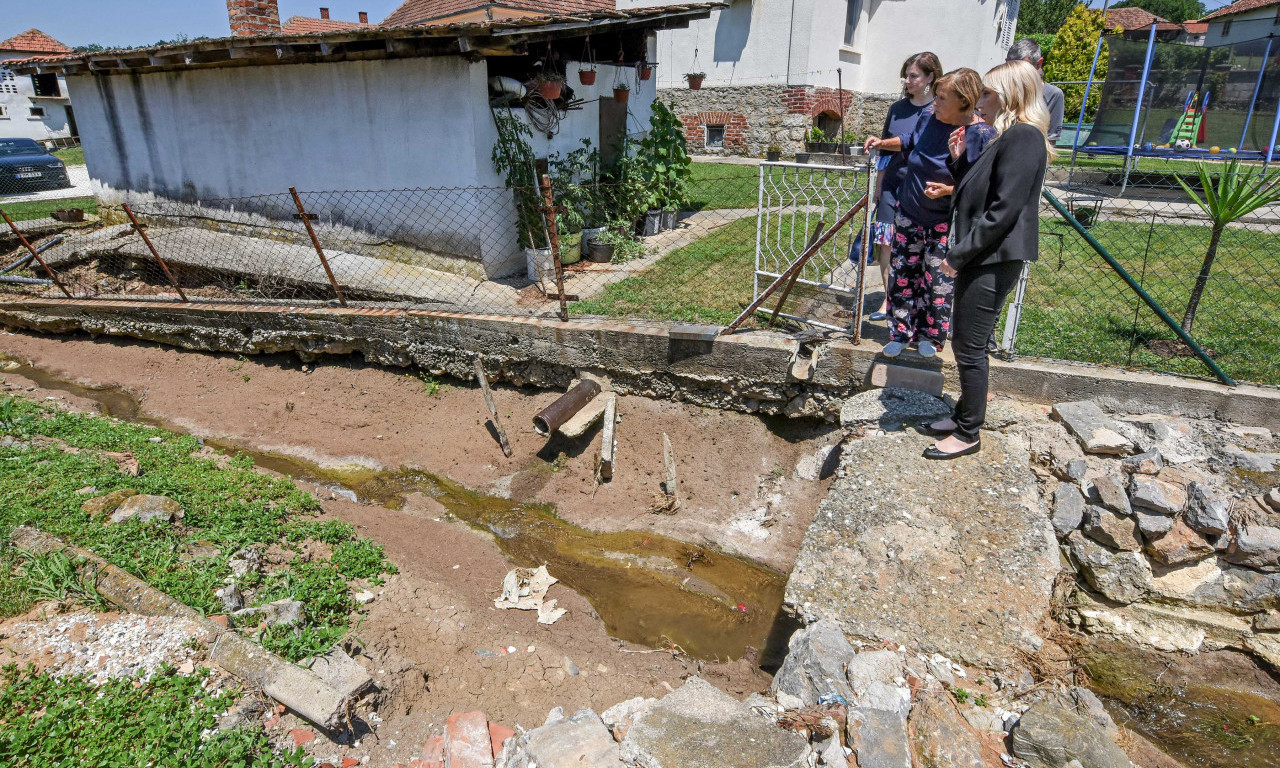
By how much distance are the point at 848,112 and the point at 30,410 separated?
1794 centimetres

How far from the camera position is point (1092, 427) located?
13.7 feet

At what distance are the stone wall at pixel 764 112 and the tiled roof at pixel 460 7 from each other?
11.7ft

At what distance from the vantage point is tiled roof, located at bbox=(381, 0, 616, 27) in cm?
1173

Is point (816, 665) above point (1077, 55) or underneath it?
underneath

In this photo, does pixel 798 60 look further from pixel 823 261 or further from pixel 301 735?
pixel 301 735

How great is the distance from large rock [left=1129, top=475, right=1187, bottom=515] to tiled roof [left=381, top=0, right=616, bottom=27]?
9535 millimetres

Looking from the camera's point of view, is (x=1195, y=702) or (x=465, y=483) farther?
(x=465, y=483)

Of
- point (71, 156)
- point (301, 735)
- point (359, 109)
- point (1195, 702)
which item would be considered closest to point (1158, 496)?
point (1195, 702)

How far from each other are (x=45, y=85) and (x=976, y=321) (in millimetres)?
36952

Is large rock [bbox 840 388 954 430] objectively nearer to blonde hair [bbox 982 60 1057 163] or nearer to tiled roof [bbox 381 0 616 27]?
blonde hair [bbox 982 60 1057 163]

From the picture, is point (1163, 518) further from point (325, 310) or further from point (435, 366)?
point (325, 310)

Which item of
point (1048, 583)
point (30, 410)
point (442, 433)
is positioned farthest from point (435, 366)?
point (1048, 583)

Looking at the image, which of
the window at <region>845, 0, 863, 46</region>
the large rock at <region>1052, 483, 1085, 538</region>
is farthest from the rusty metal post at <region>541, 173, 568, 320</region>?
the window at <region>845, 0, 863, 46</region>

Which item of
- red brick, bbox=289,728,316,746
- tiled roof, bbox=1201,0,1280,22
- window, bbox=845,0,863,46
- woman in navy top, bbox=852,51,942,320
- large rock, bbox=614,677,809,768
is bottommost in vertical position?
red brick, bbox=289,728,316,746
